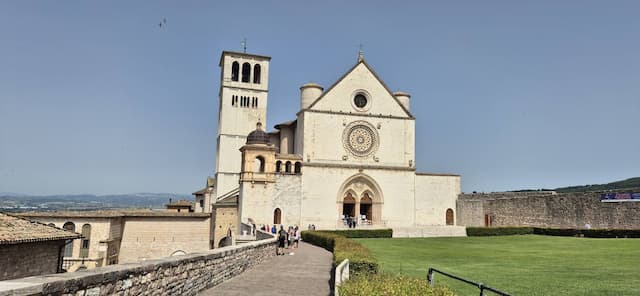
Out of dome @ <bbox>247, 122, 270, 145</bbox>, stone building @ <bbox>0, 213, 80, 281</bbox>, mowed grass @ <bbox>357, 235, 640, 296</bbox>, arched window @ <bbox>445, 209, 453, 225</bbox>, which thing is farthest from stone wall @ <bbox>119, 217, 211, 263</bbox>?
mowed grass @ <bbox>357, 235, 640, 296</bbox>

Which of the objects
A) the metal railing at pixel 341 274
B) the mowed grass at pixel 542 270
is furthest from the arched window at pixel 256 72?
the metal railing at pixel 341 274

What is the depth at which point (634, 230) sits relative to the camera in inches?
1097

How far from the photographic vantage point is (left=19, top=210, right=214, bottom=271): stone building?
4022cm

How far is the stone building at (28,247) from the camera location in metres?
17.2

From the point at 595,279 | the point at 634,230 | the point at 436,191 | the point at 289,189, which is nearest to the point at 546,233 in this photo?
the point at 634,230

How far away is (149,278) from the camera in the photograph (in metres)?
9.09

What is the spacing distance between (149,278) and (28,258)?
1306 cm

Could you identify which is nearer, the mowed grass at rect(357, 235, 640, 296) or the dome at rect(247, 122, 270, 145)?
the mowed grass at rect(357, 235, 640, 296)

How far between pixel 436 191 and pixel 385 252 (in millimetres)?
24641

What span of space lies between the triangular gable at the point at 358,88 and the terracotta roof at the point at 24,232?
85.1ft

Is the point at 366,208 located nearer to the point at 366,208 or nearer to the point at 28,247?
the point at 366,208

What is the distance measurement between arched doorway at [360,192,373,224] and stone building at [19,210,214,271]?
14941mm

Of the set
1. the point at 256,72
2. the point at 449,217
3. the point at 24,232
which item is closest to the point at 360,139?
the point at 449,217

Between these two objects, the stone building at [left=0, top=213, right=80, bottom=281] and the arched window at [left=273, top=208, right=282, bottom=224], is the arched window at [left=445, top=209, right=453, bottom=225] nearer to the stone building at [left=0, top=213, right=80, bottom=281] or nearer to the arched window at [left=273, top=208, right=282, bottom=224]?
Result: the arched window at [left=273, top=208, right=282, bottom=224]
